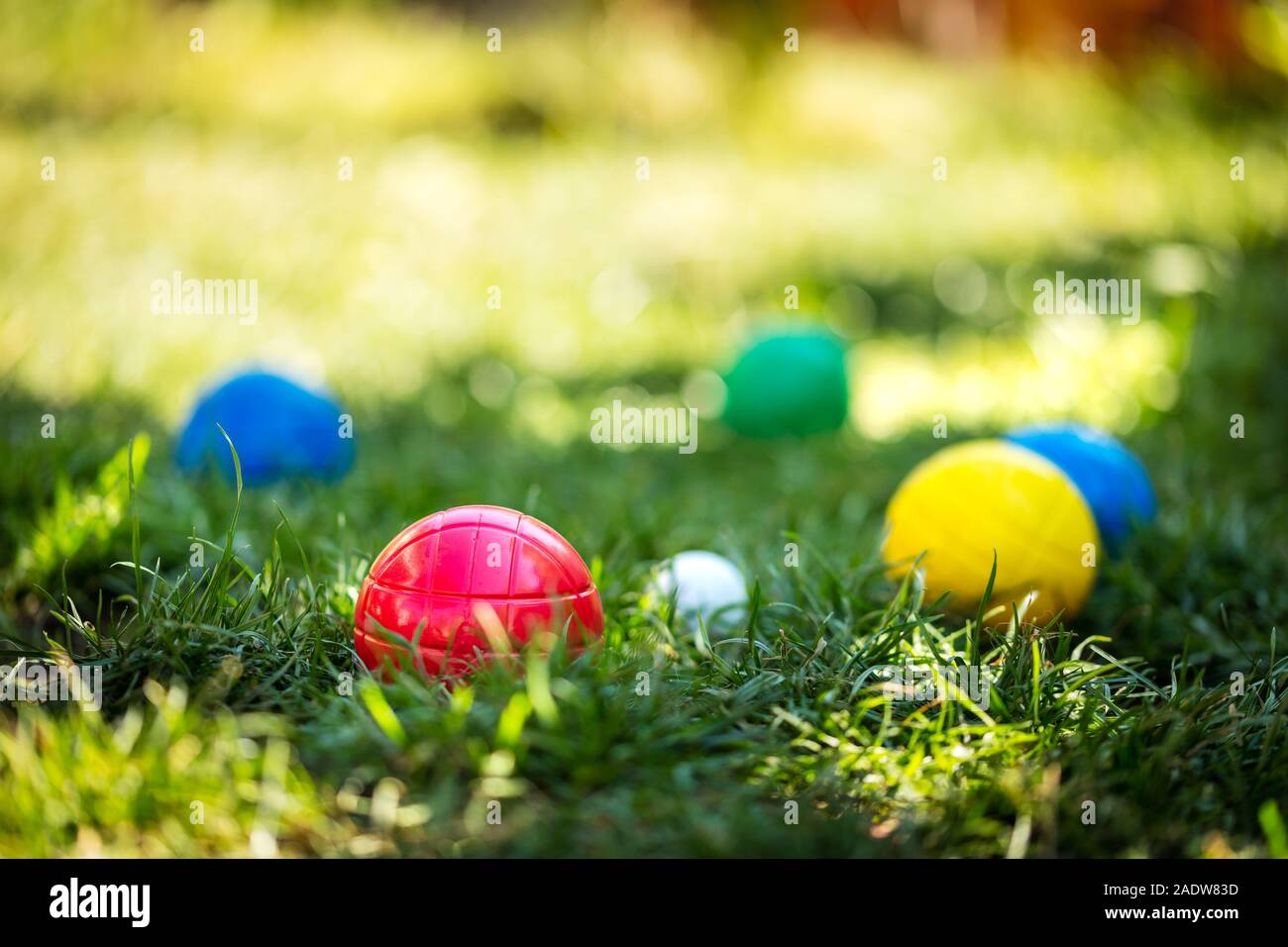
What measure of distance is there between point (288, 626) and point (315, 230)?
4.25 meters

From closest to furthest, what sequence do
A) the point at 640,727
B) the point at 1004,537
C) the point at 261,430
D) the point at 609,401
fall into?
the point at 640,727 → the point at 1004,537 → the point at 261,430 → the point at 609,401

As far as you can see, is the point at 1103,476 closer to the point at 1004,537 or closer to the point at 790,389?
the point at 1004,537

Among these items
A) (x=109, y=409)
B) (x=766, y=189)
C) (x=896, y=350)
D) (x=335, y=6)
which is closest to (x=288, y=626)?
(x=109, y=409)

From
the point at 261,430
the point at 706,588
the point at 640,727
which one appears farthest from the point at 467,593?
the point at 261,430

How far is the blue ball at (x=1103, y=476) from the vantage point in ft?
10.3

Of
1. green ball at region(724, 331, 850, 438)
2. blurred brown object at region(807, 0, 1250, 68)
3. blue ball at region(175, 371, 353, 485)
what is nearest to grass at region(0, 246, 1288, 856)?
blue ball at region(175, 371, 353, 485)

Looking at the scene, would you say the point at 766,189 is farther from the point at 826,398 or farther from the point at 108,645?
the point at 108,645

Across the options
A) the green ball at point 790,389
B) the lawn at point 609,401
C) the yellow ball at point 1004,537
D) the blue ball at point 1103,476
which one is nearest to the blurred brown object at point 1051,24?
the lawn at point 609,401

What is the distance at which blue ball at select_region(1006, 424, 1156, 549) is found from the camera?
124 inches

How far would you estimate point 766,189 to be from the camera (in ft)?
24.6

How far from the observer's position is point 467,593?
2133 millimetres

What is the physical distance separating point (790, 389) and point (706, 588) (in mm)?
2070

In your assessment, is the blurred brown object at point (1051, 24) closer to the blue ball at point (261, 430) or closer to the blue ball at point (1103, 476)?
the blue ball at point (1103, 476)

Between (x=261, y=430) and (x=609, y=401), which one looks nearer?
(x=261, y=430)
